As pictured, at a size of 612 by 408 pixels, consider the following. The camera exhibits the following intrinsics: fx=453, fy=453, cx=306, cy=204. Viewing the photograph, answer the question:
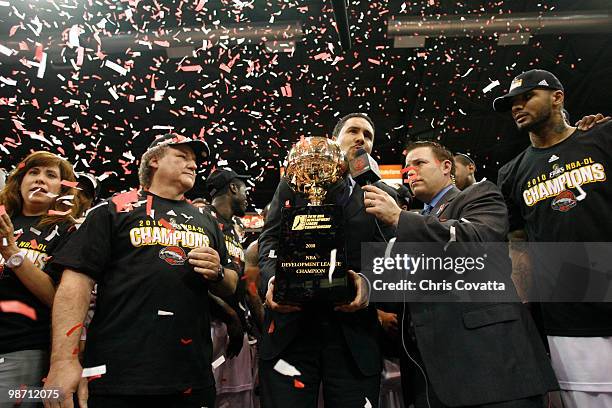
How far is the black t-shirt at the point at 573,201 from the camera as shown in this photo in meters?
2.23

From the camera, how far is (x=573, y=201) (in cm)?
233

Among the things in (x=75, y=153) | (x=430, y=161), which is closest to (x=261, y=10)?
(x=430, y=161)

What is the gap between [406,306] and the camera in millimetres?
2078

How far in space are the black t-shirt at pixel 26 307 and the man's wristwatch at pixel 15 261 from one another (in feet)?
0.21

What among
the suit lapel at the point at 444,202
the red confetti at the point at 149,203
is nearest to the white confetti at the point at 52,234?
the red confetti at the point at 149,203

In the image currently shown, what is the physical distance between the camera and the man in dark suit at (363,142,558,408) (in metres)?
1.74

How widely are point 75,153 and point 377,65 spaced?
7.66 metres

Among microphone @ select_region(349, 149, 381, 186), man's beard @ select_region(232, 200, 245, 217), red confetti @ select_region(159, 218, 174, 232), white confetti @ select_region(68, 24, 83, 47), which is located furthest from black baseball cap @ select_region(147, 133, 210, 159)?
white confetti @ select_region(68, 24, 83, 47)

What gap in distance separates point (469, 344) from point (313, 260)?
720 millimetres

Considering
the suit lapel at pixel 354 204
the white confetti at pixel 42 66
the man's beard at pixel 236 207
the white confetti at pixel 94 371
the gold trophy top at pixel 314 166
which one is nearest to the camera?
the white confetti at pixel 94 371

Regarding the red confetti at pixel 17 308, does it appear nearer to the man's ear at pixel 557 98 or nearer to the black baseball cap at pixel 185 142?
the black baseball cap at pixel 185 142

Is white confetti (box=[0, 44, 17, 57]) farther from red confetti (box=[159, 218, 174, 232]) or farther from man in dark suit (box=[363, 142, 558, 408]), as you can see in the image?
man in dark suit (box=[363, 142, 558, 408])

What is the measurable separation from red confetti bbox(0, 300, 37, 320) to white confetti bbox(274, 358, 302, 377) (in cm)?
117

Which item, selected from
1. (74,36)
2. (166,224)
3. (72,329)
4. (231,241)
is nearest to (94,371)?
(72,329)
